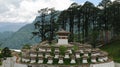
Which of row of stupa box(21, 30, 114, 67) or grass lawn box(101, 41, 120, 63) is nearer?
row of stupa box(21, 30, 114, 67)

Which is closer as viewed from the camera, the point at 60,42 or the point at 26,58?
the point at 26,58

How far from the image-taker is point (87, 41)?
52594mm

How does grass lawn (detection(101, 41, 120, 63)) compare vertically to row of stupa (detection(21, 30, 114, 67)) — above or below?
below

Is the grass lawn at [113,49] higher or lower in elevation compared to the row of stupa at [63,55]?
lower

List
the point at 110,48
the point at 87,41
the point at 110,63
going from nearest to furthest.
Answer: the point at 110,63 → the point at 110,48 → the point at 87,41

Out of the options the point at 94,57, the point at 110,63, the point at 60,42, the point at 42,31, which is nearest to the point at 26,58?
the point at 60,42

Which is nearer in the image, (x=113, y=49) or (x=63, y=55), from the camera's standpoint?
(x=63, y=55)

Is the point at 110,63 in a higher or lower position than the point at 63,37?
lower

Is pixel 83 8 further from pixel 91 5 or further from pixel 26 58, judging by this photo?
pixel 26 58

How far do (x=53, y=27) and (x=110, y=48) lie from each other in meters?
12.4

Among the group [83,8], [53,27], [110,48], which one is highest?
[83,8]

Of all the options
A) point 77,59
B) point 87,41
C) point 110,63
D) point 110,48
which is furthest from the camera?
point 87,41

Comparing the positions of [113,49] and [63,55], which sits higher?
[63,55]

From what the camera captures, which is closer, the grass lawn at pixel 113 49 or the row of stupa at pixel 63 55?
the row of stupa at pixel 63 55
